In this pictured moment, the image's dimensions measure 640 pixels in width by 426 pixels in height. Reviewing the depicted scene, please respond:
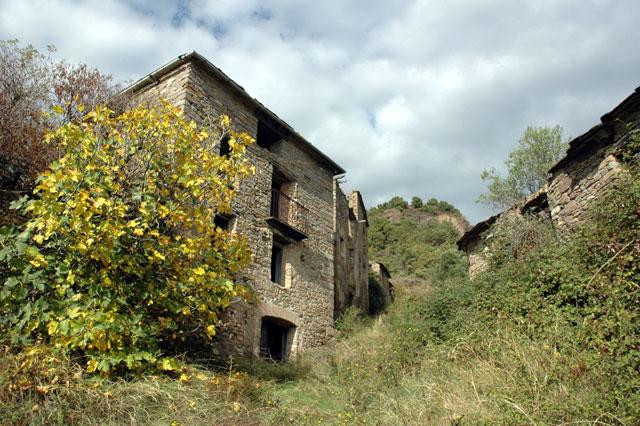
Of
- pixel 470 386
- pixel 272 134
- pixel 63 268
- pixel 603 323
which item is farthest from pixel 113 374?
pixel 272 134

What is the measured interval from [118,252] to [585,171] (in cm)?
789

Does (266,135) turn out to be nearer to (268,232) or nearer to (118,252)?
(268,232)

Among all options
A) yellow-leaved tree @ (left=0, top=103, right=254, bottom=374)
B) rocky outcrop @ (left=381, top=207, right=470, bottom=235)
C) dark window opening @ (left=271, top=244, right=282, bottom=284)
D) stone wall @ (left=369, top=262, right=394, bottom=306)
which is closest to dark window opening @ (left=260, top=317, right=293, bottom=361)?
dark window opening @ (left=271, top=244, right=282, bottom=284)

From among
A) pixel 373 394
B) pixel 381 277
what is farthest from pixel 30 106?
pixel 381 277

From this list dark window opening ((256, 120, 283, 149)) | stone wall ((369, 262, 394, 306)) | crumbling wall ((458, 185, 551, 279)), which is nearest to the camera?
crumbling wall ((458, 185, 551, 279))

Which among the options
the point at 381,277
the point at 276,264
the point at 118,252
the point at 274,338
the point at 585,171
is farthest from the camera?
the point at 381,277

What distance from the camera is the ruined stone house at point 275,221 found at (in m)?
10.9

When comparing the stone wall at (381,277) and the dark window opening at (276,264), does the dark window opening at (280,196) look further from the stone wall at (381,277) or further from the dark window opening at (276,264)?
the stone wall at (381,277)

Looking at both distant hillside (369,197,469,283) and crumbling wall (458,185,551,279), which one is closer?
crumbling wall (458,185,551,279)

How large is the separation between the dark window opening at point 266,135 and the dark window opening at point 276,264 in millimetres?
2981

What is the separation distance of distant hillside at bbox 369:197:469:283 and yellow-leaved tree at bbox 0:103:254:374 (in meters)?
18.4

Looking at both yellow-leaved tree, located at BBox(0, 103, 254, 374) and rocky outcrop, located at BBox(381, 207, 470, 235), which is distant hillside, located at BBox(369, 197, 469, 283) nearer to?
rocky outcrop, located at BBox(381, 207, 470, 235)

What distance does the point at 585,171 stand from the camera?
8844 millimetres

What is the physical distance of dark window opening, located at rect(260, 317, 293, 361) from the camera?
440 inches
